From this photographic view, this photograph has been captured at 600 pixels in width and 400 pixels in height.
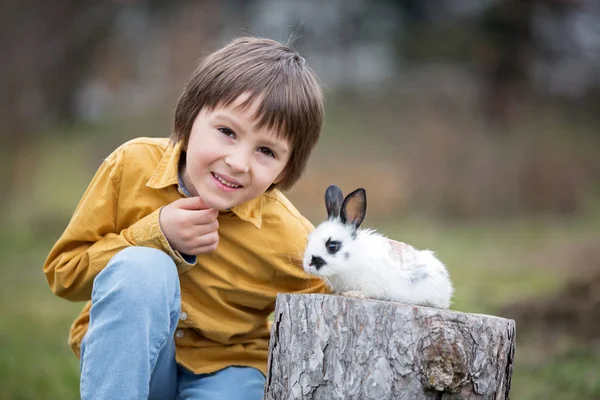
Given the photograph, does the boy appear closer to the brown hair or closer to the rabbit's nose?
the brown hair

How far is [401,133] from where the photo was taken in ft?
32.7

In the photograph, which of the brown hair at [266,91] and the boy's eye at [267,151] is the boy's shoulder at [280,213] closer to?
the brown hair at [266,91]

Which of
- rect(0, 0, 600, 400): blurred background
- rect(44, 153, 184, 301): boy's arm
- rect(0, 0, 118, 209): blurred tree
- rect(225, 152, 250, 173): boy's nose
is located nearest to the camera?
rect(225, 152, 250, 173): boy's nose

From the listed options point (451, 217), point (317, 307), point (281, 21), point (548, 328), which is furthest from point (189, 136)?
point (281, 21)

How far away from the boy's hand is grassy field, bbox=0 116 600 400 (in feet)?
4.34

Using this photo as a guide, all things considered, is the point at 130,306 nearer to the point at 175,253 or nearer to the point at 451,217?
the point at 175,253

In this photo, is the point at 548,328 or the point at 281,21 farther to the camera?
the point at 281,21

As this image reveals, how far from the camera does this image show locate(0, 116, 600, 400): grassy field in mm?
3533

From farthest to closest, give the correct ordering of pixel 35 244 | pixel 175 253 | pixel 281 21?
pixel 281 21
pixel 35 244
pixel 175 253

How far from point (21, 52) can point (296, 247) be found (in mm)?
6815

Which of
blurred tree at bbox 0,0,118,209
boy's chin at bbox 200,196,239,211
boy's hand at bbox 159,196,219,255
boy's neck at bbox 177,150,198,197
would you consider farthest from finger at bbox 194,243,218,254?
A: blurred tree at bbox 0,0,118,209

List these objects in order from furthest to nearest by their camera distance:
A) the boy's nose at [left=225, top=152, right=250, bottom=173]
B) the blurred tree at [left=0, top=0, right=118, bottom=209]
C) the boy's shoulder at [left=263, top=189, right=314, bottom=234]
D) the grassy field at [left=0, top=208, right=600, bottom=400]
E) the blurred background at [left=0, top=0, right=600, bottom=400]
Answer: the blurred tree at [left=0, top=0, right=118, bottom=209] < the blurred background at [left=0, top=0, right=600, bottom=400] < the grassy field at [left=0, top=208, right=600, bottom=400] < the boy's shoulder at [left=263, top=189, right=314, bottom=234] < the boy's nose at [left=225, top=152, right=250, bottom=173]

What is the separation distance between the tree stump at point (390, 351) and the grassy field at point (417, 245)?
1.53m

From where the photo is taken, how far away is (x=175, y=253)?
2213mm
